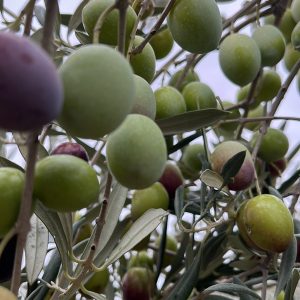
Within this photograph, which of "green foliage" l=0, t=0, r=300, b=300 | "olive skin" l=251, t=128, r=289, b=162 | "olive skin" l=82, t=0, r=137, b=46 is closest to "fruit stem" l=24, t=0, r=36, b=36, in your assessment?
"green foliage" l=0, t=0, r=300, b=300

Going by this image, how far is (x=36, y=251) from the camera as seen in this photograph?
78 cm

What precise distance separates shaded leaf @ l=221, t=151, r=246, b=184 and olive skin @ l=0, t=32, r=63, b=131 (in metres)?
0.45

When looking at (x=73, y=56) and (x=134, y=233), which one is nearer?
(x=73, y=56)

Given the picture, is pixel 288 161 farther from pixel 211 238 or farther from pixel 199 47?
pixel 199 47

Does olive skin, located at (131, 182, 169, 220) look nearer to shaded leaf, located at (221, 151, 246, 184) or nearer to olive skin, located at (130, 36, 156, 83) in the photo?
shaded leaf, located at (221, 151, 246, 184)

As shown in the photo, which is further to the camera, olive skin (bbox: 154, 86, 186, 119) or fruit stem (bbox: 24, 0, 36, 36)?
olive skin (bbox: 154, 86, 186, 119)

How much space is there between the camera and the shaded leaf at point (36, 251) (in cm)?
77

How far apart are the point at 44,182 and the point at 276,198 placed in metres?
0.39

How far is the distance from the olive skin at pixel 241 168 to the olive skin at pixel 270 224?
59 millimetres

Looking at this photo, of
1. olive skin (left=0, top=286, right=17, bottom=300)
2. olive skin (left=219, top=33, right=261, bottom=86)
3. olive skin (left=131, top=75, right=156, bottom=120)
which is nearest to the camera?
olive skin (left=0, top=286, right=17, bottom=300)


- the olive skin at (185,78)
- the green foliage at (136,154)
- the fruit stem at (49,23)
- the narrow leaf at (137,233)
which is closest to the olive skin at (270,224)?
the green foliage at (136,154)

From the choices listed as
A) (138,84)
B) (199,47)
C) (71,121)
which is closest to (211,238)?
(199,47)

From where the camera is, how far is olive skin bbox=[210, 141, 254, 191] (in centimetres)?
85

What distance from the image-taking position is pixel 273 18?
126 centimetres
